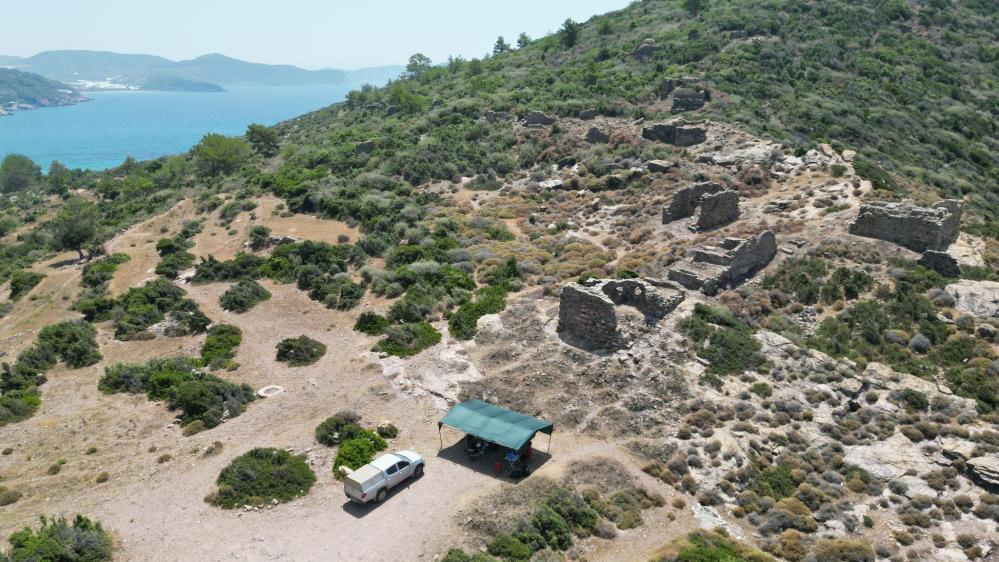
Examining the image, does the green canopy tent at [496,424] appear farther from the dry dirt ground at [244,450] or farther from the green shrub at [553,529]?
the green shrub at [553,529]

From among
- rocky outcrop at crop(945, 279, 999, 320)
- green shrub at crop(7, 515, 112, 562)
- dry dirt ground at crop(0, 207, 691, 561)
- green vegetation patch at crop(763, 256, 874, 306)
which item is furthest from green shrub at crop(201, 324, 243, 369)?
rocky outcrop at crop(945, 279, 999, 320)

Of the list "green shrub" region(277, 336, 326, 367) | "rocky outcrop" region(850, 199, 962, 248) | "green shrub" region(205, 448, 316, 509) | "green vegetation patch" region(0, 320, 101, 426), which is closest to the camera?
"green shrub" region(205, 448, 316, 509)

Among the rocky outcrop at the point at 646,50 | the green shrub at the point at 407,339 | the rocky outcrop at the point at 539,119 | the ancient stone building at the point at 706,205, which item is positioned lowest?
the green shrub at the point at 407,339

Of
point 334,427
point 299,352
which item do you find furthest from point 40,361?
point 334,427

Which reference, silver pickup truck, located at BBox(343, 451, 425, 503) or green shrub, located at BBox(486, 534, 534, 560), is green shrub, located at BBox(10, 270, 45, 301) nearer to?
silver pickup truck, located at BBox(343, 451, 425, 503)

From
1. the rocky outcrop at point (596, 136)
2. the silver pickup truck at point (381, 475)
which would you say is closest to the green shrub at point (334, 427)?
the silver pickup truck at point (381, 475)

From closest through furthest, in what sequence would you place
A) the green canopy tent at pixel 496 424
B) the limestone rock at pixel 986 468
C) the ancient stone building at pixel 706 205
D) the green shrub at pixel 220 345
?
the limestone rock at pixel 986 468 → the green canopy tent at pixel 496 424 → the green shrub at pixel 220 345 → the ancient stone building at pixel 706 205
